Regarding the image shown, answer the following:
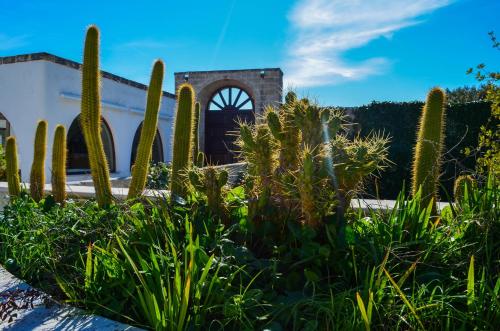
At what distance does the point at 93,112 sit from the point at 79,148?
32.8 ft

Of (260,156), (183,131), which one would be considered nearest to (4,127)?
(183,131)

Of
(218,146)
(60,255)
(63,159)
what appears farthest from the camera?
(218,146)

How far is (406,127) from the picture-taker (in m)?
11.9

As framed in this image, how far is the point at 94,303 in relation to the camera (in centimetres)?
A: 189

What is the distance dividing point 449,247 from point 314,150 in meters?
0.75

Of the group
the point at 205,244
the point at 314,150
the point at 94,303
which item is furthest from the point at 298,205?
the point at 94,303

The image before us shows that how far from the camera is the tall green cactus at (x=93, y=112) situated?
11.6ft

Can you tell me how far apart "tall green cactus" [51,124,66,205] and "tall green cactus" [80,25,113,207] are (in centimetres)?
68

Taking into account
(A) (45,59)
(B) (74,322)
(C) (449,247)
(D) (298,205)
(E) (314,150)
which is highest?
(A) (45,59)

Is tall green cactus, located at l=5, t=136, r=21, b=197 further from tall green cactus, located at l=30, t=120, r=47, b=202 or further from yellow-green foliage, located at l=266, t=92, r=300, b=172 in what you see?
yellow-green foliage, located at l=266, t=92, r=300, b=172

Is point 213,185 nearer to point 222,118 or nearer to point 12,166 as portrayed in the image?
point 12,166

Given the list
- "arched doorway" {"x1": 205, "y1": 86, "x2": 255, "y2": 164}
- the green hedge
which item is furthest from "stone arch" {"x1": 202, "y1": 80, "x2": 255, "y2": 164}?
the green hedge

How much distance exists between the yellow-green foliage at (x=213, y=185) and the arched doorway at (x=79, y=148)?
34.8 feet

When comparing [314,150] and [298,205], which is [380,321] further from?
[314,150]
